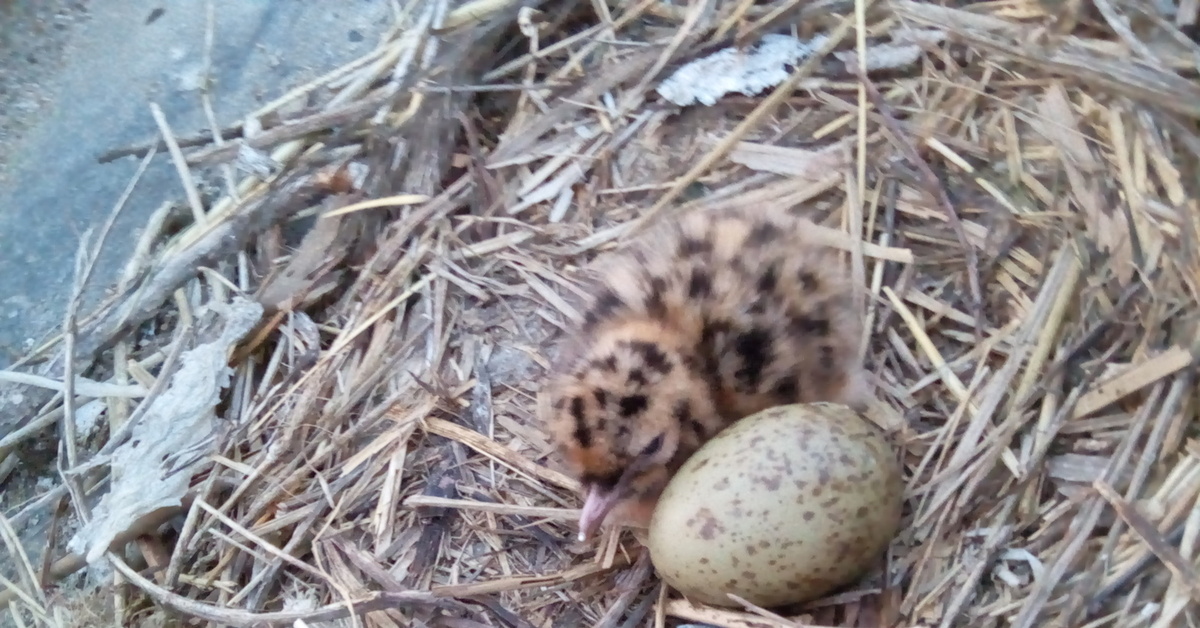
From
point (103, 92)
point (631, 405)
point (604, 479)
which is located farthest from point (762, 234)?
point (103, 92)

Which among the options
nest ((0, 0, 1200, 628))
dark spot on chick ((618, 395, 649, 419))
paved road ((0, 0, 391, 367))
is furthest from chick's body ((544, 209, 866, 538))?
paved road ((0, 0, 391, 367))

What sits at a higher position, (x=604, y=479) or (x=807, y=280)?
(x=807, y=280)

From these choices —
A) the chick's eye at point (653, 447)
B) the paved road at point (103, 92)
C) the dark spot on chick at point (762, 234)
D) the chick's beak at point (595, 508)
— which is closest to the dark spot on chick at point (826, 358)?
the dark spot on chick at point (762, 234)

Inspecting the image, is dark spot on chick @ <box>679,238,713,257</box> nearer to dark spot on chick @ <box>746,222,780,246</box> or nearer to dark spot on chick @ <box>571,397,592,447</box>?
dark spot on chick @ <box>746,222,780,246</box>

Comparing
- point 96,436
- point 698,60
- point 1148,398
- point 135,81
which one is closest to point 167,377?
point 96,436

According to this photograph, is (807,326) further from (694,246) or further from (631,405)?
(631,405)

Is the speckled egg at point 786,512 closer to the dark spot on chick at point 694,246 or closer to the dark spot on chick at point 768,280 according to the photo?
the dark spot on chick at point 768,280
